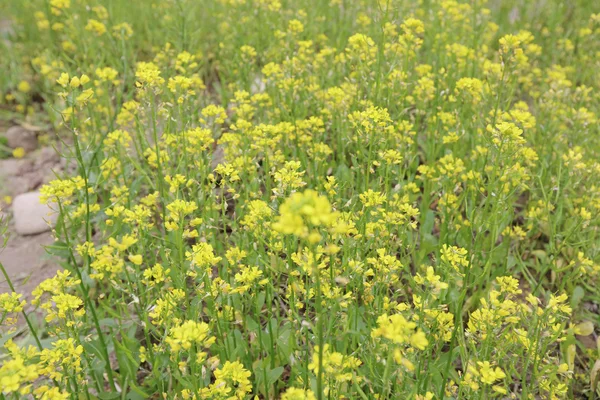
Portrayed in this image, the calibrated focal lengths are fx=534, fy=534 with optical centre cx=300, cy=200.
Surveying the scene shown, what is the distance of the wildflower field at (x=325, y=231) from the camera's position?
1952mm

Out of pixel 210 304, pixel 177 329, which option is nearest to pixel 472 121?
pixel 210 304

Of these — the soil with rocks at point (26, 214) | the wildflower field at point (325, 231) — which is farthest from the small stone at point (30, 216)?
the wildflower field at point (325, 231)

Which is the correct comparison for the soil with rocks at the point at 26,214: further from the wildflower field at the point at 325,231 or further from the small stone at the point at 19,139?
the wildflower field at the point at 325,231

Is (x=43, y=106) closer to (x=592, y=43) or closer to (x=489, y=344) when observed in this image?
(x=489, y=344)

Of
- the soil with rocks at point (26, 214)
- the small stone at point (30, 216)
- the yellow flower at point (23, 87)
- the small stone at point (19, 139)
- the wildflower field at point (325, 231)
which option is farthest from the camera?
the yellow flower at point (23, 87)

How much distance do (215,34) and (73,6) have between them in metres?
1.63

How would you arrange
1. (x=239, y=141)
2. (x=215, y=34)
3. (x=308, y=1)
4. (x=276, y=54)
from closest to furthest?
(x=239, y=141) → (x=276, y=54) → (x=308, y=1) → (x=215, y=34)

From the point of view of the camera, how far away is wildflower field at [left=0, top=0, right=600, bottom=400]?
1.95m

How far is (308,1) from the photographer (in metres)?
4.98

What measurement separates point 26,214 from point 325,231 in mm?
2882

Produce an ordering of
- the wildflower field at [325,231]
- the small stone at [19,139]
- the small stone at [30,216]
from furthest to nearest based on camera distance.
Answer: the small stone at [19,139] → the small stone at [30,216] → the wildflower field at [325,231]

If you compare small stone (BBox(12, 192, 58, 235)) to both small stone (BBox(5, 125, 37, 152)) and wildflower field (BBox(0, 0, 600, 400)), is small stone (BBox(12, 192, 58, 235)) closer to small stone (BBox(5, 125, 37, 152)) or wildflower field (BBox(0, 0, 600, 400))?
wildflower field (BBox(0, 0, 600, 400))

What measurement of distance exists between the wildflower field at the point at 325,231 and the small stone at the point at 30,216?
576 millimetres

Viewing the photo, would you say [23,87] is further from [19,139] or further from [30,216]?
[30,216]
